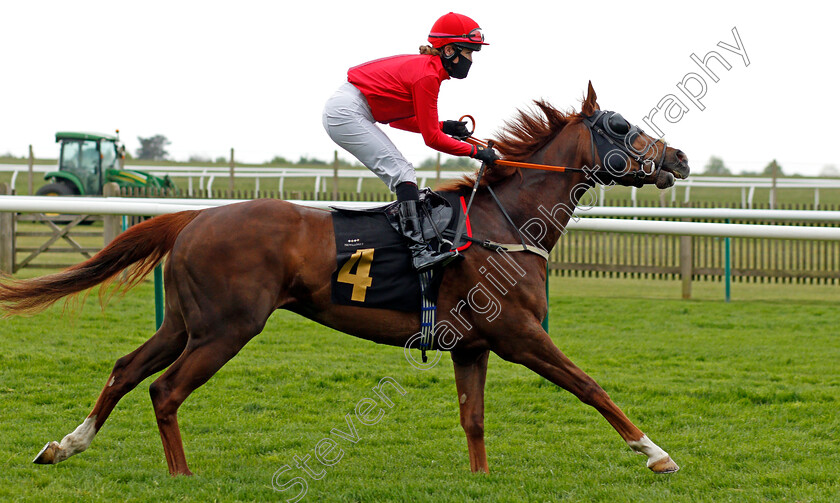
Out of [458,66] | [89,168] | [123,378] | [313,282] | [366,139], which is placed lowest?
[123,378]

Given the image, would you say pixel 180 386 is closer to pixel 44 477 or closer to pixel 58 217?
pixel 44 477

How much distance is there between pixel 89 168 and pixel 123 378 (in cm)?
1945

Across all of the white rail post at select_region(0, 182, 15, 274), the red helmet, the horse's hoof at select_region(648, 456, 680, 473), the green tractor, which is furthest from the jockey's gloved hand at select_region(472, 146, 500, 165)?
the green tractor

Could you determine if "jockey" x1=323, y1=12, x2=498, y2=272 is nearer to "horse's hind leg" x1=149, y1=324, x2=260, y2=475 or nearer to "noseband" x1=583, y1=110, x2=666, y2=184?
"noseband" x1=583, y1=110, x2=666, y2=184

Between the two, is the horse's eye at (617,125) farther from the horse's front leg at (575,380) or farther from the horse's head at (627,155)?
the horse's front leg at (575,380)

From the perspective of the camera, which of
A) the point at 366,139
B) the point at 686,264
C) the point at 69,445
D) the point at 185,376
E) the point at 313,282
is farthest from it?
the point at 686,264

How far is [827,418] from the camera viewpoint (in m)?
4.95

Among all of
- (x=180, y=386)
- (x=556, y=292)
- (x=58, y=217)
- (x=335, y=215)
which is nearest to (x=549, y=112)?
(x=335, y=215)

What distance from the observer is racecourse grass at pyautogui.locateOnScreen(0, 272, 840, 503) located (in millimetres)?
3654

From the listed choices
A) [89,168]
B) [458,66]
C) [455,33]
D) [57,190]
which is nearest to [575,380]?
[458,66]

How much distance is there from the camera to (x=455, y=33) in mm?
3965

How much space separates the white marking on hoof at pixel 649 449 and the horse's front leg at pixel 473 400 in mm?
720

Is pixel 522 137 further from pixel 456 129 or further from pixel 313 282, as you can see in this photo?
pixel 313 282

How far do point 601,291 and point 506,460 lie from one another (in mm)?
8694
